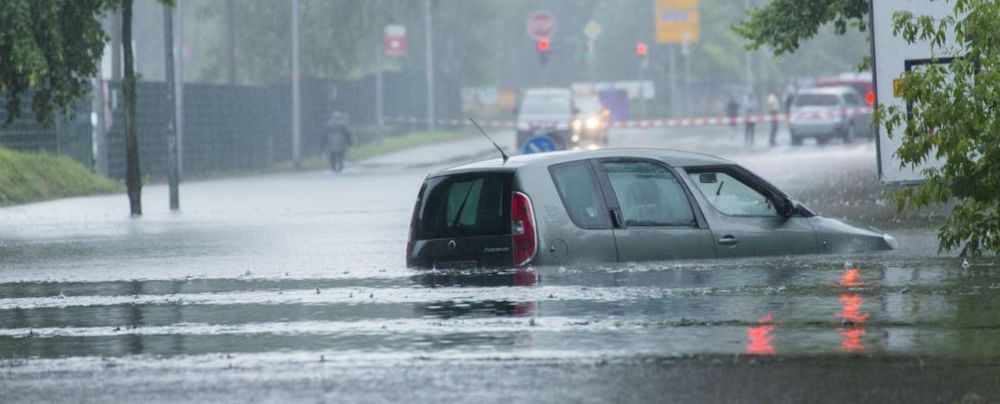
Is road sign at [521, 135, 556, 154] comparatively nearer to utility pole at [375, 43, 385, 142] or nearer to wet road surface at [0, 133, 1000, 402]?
wet road surface at [0, 133, 1000, 402]

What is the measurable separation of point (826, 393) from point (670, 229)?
574 cm

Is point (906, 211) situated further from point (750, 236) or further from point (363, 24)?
point (363, 24)

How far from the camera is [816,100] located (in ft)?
191

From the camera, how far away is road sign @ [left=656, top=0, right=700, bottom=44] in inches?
3725

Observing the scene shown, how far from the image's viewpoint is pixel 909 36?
15.0 metres

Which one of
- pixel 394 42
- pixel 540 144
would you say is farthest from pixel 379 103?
pixel 540 144

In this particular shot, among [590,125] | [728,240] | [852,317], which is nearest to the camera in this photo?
[852,317]

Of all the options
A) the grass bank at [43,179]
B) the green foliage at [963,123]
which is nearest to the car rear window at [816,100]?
the grass bank at [43,179]

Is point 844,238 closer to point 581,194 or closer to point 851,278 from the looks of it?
point 851,278

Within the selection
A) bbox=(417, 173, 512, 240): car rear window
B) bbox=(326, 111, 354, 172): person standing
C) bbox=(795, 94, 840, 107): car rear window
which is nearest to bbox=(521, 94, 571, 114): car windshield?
bbox=(326, 111, 354, 172): person standing

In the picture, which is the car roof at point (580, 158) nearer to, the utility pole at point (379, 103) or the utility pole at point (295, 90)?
the utility pole at point (295, 90)

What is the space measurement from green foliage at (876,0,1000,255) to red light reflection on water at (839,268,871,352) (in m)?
1.46

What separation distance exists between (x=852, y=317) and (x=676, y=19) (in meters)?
84.6

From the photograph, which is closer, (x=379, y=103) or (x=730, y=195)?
(x=730, y=195)
